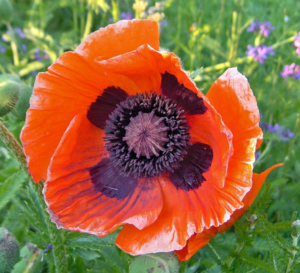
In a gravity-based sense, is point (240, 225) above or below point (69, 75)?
below

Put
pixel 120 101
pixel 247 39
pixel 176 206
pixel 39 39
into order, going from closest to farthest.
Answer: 1. pixel 176 206
2. pixel 120 101
3. pixel 39 39
4. pixel 247 39

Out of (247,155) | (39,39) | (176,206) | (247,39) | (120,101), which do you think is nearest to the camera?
(247,155)

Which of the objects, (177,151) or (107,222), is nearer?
(107,222)

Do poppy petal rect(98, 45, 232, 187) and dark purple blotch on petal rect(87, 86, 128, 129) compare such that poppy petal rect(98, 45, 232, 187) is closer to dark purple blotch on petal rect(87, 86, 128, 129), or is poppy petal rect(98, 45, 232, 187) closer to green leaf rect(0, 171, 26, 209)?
dark purple blotch on petal rect(87, 86, 128, 129)

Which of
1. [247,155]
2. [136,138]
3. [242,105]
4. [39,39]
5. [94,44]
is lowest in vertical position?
[39,39]

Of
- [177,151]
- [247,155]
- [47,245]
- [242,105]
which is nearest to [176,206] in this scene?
[177,151]

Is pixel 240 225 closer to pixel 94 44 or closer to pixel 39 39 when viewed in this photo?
pixel 94 44
